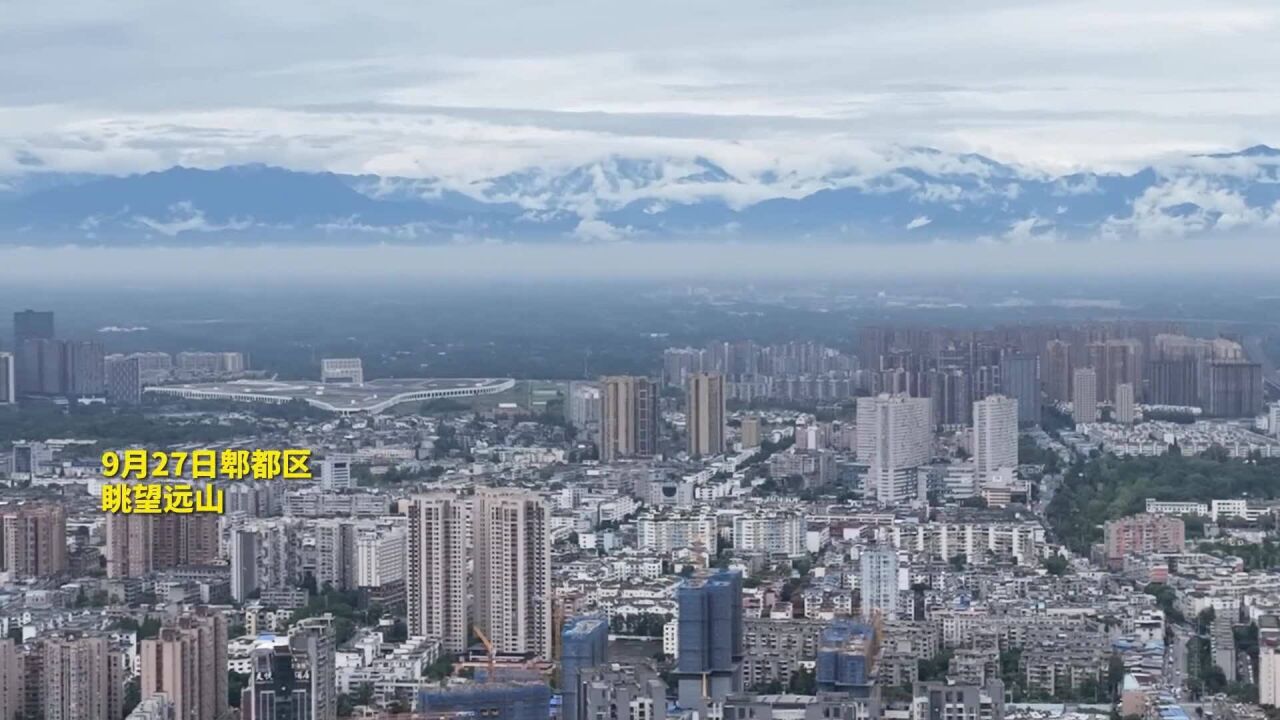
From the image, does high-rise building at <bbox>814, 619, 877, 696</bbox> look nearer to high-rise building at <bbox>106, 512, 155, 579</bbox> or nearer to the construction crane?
the construction crane

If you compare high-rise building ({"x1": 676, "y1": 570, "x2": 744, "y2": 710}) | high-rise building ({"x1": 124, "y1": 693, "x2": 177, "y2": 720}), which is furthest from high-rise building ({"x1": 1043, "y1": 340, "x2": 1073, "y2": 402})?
high-rise building ({"x1": 124, "y1": 693, "x2": 177, "y2": 720})

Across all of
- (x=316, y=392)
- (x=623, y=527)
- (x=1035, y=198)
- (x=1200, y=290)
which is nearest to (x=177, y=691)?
(x=623, y=527)

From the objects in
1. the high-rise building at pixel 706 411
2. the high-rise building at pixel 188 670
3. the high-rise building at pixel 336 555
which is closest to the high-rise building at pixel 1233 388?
the high-rise building at pixel 706 411

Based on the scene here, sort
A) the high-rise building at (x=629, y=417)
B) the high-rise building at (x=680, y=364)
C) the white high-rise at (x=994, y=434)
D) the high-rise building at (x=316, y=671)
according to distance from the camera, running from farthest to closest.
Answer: the high-rise building at (x=680, y=364) < the high-rise building at (x=629, y=417) < the white high-rise at (x=994, y=434) < the high-rise building at (x=316, y=671)

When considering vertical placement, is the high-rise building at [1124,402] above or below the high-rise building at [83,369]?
below

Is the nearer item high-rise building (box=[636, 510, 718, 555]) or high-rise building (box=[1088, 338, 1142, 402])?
high-rise building (box=[636, 510, 718, 555])

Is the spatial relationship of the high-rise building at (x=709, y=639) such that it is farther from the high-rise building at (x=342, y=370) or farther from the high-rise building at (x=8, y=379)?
the high-rise building at (x=342, y=370)

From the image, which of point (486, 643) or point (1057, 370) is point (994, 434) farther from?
point (486, 643)
